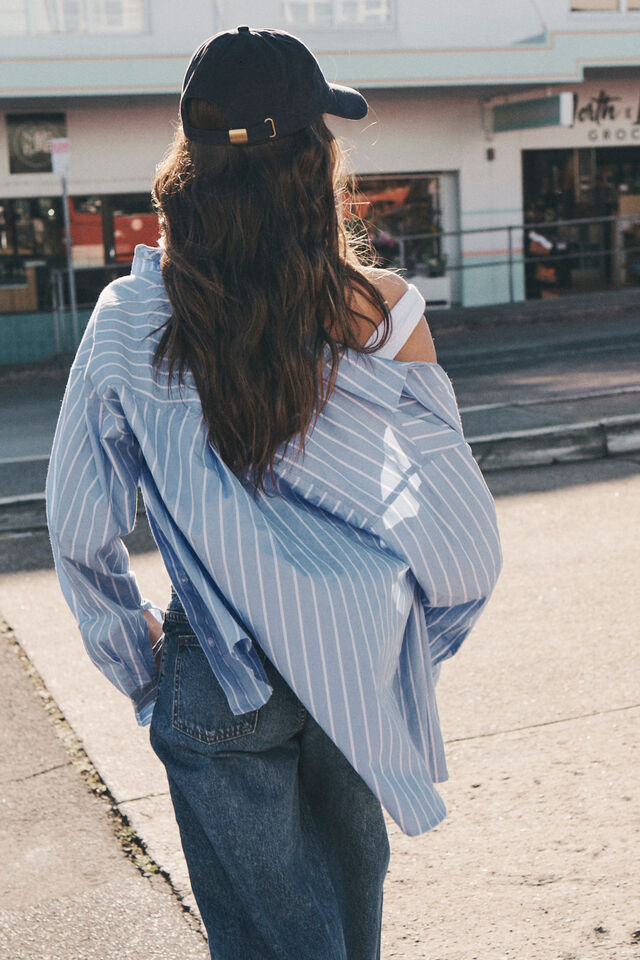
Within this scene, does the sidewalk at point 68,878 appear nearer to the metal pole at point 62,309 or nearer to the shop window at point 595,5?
the metal pole at point 62,309

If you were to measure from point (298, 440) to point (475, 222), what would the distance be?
18709 mm

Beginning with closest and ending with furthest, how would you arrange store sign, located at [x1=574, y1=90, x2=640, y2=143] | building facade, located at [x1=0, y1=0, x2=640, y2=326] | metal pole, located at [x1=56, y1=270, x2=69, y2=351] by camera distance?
1. building facade, located at [x1=0, y1=0, x2=640, y2=326]
2. metal pole, located at [x1=56, y1=270, x2=69, y2=351]
3. store sign, located at [x1=574, y1=90, x2=640, y2=143]

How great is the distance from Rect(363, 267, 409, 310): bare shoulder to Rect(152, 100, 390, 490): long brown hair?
0.28 feet

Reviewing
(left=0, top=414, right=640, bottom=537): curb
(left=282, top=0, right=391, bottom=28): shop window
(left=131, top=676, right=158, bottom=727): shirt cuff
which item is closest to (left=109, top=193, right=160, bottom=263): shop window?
(left=282, top=0, right=391, bottom=28): shop window

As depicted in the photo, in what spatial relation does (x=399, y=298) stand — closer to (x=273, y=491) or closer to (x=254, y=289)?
(x=254, y=289)

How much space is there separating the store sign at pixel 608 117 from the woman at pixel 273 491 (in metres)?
19.8

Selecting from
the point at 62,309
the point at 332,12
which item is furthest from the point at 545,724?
the point at 332,12

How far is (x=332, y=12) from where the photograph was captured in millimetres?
17500

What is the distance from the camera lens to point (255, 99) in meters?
1.54

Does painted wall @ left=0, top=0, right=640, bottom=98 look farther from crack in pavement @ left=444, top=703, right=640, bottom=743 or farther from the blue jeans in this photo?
→ the blue jeans

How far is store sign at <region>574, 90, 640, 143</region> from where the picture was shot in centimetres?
1998

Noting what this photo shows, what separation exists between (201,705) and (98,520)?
A: 31cm

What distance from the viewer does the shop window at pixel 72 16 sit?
1617cm

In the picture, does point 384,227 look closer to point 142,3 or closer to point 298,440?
point 142,3
